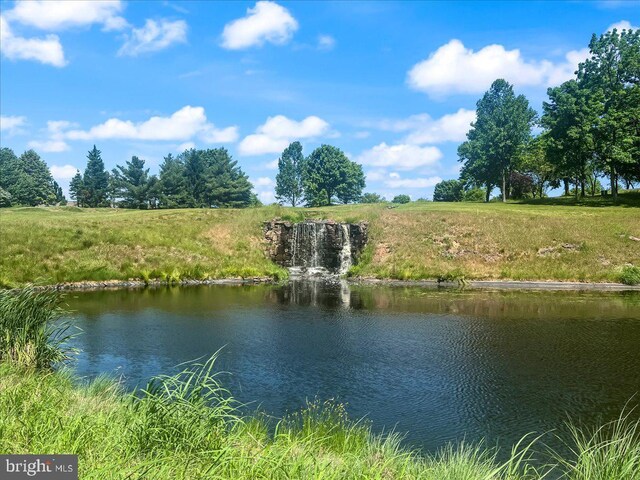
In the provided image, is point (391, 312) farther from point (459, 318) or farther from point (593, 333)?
point (593, 333)

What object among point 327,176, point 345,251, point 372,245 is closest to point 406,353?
point 372,245

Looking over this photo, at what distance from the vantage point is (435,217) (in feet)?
181

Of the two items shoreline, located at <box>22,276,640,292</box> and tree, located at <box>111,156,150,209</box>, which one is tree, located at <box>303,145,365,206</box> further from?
shoreline, located at <box>22,276,640,292</box>

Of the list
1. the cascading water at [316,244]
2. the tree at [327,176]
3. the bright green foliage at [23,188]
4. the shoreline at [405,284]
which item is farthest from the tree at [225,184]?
the shoreline at [405,284]

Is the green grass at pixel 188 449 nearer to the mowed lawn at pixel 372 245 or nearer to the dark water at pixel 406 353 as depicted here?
the dark water at pixel 406 353

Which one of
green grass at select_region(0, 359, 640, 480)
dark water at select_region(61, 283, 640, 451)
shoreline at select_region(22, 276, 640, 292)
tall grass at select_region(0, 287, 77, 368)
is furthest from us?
shoreline at select_region(22, 276, 640, 292)

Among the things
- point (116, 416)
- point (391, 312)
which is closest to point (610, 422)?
point (116, 416)

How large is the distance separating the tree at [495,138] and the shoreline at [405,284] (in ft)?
121

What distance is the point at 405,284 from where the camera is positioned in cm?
4334

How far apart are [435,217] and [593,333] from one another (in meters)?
32.8

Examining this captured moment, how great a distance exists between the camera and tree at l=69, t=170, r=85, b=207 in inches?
4291

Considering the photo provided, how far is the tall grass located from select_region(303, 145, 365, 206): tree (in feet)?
311

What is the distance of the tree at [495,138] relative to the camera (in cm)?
7388

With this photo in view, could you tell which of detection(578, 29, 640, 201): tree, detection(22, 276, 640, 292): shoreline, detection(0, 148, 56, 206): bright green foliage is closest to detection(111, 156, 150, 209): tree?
detection(0, 148, 56, 206): bright green foliage
